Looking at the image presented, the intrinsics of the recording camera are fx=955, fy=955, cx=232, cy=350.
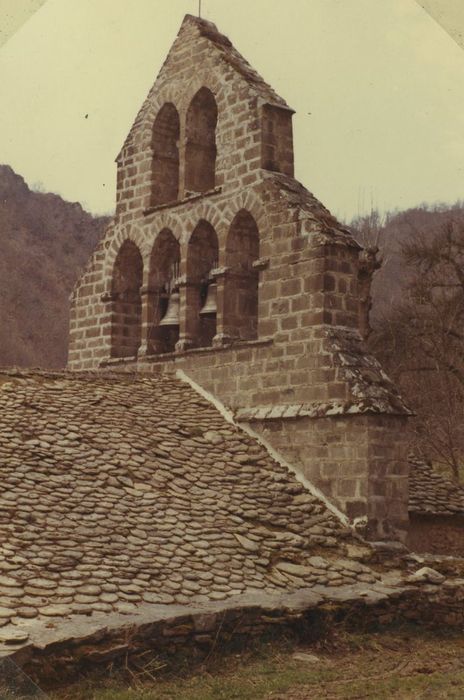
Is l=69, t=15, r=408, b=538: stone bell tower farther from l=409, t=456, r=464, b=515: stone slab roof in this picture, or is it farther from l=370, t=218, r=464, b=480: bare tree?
l=370, t=218, r=464, b=480: bare tree

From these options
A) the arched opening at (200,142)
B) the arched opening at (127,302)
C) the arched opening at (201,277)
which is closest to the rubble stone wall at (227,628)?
the arched opening at (201,277)

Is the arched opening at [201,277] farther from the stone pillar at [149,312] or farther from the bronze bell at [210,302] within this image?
the stone pillar at [149,312]

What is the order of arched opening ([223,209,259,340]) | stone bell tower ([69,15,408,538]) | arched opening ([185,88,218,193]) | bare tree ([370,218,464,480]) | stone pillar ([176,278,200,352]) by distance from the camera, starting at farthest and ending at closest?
bare tree ([370,218,464,480]) → arched opening ([185,88,218,193]) → stone pillar ([176,278,200,352]) → arched opening ([223,209,259,340]) → stone bell tower ([69,15,408,538])

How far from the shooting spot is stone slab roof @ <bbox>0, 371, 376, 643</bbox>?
8.59 metres

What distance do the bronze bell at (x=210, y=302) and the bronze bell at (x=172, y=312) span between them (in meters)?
0.56

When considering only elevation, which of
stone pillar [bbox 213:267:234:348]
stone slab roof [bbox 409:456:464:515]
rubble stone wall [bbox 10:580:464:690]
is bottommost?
rubble stone wall [bbox 10:580:464:690]

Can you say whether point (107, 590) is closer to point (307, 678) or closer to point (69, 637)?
point (69, 637)

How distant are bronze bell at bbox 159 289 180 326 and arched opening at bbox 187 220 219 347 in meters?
0.43

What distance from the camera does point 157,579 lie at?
895cm

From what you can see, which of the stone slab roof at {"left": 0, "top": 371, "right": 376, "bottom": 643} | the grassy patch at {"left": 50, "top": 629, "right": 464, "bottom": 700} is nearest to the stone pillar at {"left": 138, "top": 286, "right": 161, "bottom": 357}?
the stone slab roof at {"left": 0, "top": 371, "right": 376, "bottom": 643}

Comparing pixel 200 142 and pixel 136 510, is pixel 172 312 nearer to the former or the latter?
pixel 200 142

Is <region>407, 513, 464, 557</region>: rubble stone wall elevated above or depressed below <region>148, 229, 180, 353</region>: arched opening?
below

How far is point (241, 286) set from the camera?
14305mm

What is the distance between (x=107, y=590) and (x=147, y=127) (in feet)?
31.7
